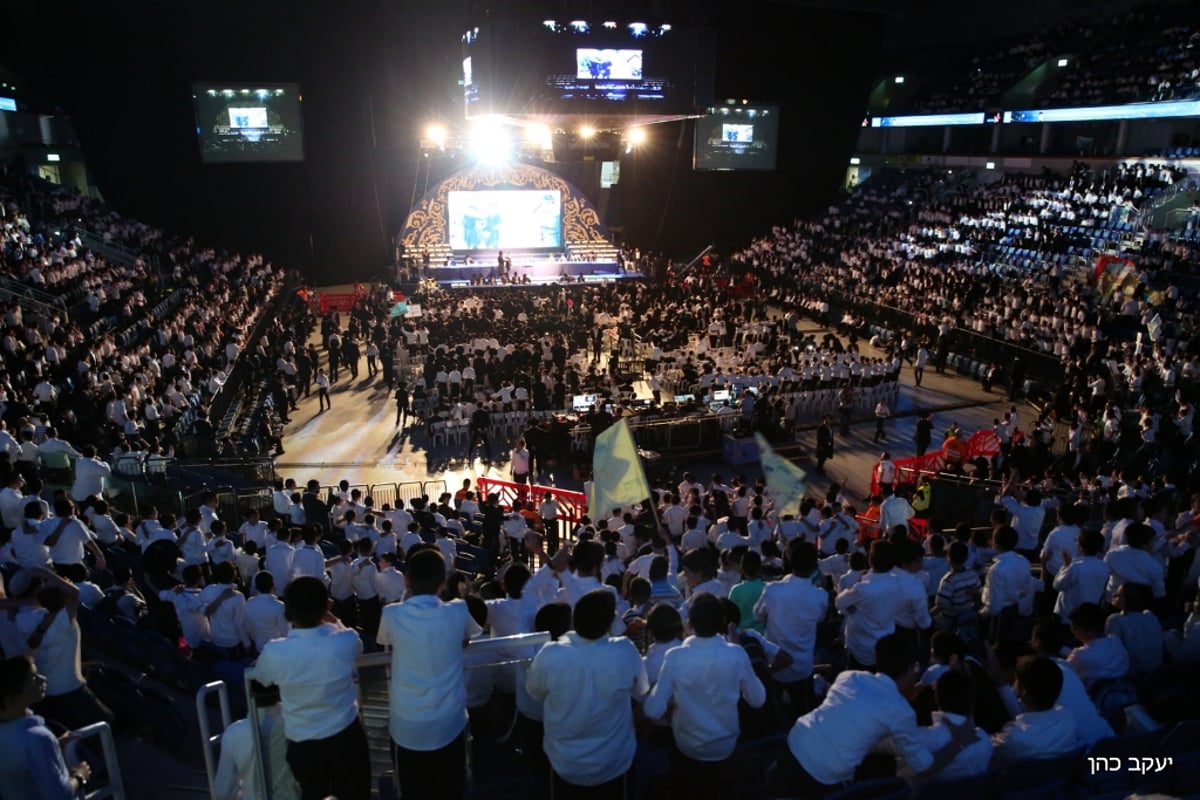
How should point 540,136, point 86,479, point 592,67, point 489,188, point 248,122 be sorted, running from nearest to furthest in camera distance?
point 86,479 → point 592,67 → point 248,122 → point 489,188 → point 540,136

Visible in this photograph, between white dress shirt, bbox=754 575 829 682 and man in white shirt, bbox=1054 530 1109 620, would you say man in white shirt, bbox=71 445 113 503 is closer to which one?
white dress shirt, bbox=754 575 829 682

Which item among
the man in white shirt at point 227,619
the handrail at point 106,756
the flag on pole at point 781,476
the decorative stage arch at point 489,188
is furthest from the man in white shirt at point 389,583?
the decorative stage arch at point 489,188

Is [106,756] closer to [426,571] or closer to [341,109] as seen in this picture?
[426,571]

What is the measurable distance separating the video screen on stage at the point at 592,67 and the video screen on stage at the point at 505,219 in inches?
133

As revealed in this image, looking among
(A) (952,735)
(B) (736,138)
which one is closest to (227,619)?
(A) (952,735)

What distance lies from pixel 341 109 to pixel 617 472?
2847 centimetres

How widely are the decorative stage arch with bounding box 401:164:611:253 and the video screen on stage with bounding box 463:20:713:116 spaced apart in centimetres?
252

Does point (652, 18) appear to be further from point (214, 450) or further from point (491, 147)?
point (214, 450)

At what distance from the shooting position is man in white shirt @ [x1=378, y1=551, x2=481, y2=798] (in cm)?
332

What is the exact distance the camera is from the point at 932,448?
655 inches

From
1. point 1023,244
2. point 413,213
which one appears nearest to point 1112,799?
point 1023,244

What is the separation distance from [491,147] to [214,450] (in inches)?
879

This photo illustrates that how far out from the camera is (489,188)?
32469 millimetres

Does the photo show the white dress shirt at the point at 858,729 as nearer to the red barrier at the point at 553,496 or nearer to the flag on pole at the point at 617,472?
the flag on pole at the point at 617,472
